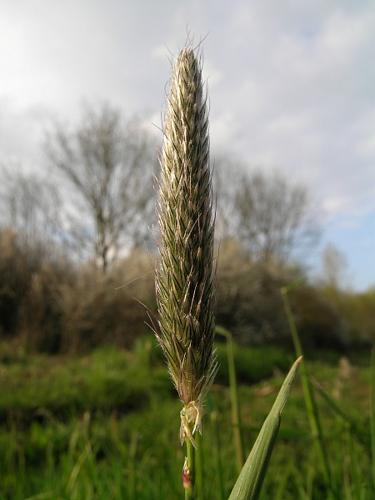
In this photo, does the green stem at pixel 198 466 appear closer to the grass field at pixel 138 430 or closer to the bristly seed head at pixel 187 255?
the bristly seed head at pixel 187 255

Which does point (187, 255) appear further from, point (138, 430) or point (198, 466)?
point (138, 430)

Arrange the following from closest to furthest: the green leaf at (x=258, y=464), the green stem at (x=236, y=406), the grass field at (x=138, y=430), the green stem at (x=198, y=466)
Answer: the green leaf at (x=258, y=464) < the green stem at (x=198, y=466) < the green stem at (x=236, y=406) < the grass field at (x=138, y=430)

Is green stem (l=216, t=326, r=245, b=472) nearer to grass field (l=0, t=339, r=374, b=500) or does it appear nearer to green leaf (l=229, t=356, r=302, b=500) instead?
grass field (l=0, t=339, r=374, b=500)

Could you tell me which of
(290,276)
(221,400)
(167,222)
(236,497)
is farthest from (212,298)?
(290,276)

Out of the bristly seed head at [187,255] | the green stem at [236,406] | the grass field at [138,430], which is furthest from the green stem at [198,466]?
the green stem at [236,406]

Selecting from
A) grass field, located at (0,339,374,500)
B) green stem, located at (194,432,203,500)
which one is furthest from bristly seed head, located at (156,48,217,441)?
grass field, located at (0,339,374,500)

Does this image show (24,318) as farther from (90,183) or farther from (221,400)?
(90,183)
